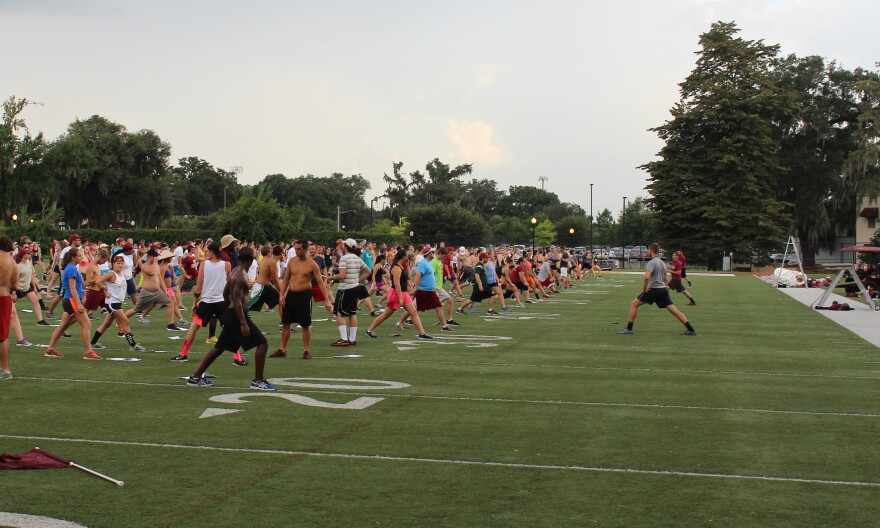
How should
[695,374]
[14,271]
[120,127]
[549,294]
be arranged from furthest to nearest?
[120,127] < [549,294] < [695,374] < [14,271]

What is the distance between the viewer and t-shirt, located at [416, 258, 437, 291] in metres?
18.1

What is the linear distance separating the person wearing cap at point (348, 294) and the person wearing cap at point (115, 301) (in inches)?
122

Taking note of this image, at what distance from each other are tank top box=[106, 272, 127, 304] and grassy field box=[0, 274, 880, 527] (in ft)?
2.60

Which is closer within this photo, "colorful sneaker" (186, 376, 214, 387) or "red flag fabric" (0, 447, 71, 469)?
"red flag fabric" (0, 447, 71, 469)

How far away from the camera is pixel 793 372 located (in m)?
12.5

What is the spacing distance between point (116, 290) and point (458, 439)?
8.17 m

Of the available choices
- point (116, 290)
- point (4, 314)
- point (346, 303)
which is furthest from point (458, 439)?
point (116, 290)

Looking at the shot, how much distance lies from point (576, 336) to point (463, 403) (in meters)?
8.03

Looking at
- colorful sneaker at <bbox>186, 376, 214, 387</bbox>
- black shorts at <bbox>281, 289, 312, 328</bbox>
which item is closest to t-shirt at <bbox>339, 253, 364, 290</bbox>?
black shorts at <bbox>281, 289, 312, 328</bbox>

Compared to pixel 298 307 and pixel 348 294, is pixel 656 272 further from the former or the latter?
pixel 298 307

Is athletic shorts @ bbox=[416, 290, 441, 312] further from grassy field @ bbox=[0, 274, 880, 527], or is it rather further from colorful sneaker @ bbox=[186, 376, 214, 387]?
colorful sneaker @ bbox=[186, 376, 214, 387]

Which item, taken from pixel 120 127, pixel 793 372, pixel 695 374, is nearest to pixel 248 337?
pixel 695 374

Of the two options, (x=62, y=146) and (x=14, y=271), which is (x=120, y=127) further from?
(x=14, y=271)

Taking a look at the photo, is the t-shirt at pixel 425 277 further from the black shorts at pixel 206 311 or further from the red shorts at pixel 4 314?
the red shorts at pixel 4 314
